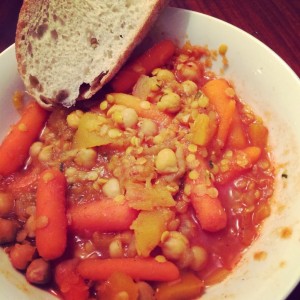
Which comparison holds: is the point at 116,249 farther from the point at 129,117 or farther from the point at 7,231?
the point at 129,117

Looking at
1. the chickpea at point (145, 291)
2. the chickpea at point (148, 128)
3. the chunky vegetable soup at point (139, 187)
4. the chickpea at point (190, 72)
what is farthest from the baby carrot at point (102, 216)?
the chickpea at point (190, 72)

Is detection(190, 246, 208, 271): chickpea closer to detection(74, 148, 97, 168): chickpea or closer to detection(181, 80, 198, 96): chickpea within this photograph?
detection(74, 148, 97, 168): chickpea

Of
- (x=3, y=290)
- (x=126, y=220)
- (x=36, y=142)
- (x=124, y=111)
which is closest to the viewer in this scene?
(x=3, y=290)

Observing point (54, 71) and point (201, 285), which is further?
point (54, 71)

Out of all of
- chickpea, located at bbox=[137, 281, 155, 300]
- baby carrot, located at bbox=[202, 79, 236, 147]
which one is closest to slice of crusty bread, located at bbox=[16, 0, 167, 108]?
baby carrot, located at bbox=[202, 79, 236, 147]

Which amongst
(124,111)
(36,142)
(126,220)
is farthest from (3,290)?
(124,111)

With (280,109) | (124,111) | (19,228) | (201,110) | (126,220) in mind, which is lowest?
(19,228)

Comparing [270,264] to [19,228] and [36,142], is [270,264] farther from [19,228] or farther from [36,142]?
[36,142]
